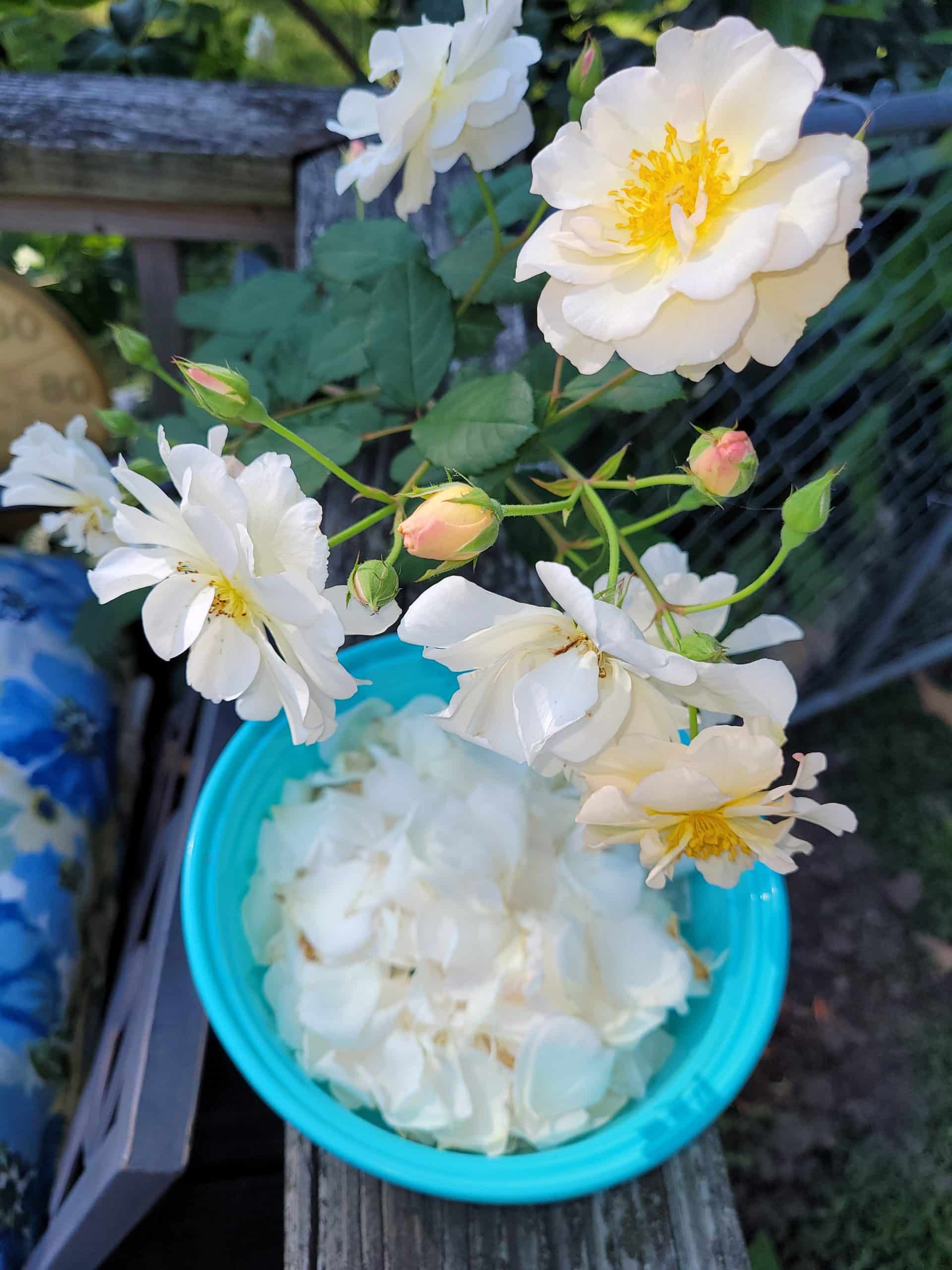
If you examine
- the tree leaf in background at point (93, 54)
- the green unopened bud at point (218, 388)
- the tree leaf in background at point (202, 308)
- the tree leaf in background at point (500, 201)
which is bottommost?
the tree leaf in background at point (202, 308)

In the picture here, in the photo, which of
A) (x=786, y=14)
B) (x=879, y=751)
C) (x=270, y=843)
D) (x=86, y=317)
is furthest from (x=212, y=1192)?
(x=786, y=14)

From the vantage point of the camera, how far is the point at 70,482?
0.66 meters

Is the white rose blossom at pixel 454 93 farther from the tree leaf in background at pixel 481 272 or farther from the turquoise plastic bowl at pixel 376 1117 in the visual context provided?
the turquoise plastic bowl at pixel 376 1117

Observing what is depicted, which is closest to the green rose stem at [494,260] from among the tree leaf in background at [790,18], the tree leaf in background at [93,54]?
the tree leaf in background at [790,18]

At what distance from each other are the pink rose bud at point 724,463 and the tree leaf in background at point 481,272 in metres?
0.25

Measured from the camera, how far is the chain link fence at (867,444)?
996mm

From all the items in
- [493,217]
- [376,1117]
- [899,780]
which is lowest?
[899,780]

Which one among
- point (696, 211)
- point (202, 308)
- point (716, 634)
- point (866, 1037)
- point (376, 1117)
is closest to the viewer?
point (696, 211)

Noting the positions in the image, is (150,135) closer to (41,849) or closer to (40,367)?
(40,367)

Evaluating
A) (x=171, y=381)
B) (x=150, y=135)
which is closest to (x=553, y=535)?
(x=171, y=381)

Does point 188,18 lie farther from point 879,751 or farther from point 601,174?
point 879,751

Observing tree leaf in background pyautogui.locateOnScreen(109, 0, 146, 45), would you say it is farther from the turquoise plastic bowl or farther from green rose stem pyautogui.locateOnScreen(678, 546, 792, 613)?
green rose stem pyautogui.locateOnScreen(678, 546, 792, 613)

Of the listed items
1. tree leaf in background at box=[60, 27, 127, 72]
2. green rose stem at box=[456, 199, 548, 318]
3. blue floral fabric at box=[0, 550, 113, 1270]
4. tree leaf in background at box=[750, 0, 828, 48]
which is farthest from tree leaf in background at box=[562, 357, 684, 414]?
tree leaf in background at box=[60, 27, 127, 72]

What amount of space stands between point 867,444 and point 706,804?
0.97 meters
